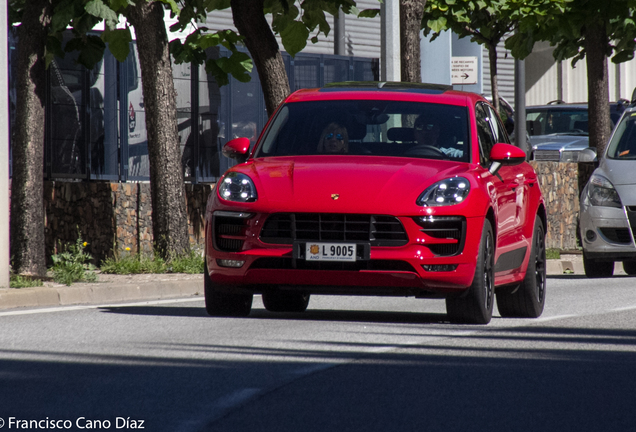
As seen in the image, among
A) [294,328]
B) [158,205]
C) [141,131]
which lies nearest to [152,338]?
[294,328]

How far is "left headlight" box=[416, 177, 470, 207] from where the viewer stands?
846 cm

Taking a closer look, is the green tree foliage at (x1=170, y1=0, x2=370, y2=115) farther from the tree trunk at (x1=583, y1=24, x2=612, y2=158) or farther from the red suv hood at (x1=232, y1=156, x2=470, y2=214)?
the tree trunk at (x1=583, y1=24, x2=612, y2=158)

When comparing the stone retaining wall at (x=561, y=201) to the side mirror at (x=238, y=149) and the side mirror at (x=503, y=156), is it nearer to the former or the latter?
the side mirror at (x=503, y=156)

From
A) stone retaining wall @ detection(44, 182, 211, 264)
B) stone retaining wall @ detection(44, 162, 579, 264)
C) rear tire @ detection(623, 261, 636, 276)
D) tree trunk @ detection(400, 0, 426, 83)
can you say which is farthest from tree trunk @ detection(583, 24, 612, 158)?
stone retaining wall @ detection(44, 182, 211, 264)

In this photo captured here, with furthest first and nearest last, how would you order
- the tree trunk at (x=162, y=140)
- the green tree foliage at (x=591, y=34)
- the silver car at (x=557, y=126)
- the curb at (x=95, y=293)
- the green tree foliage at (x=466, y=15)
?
the silver car at (x=557, y=126), the green tree foliage at (x=466, y=15), the green tree foliage at (x=591, y=34), the tree trunk at (x=162, y=140), the curb at (x=95, y=293)

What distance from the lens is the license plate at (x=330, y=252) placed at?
331 inches

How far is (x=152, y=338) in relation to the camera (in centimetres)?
803

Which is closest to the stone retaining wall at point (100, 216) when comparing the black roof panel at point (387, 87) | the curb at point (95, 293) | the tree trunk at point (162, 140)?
the tree trunk at point (162, 140)

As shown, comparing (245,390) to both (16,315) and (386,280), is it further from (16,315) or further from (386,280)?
(16,315)

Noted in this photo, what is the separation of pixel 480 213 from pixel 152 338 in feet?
7.58

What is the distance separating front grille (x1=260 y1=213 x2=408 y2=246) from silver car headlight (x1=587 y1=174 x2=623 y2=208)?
6620 mm

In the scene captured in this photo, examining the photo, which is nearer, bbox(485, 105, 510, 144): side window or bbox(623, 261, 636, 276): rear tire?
bbox(485, 105, 510, 144): side window

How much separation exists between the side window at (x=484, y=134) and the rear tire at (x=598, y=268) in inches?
219

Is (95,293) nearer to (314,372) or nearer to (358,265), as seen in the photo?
(358,265)
